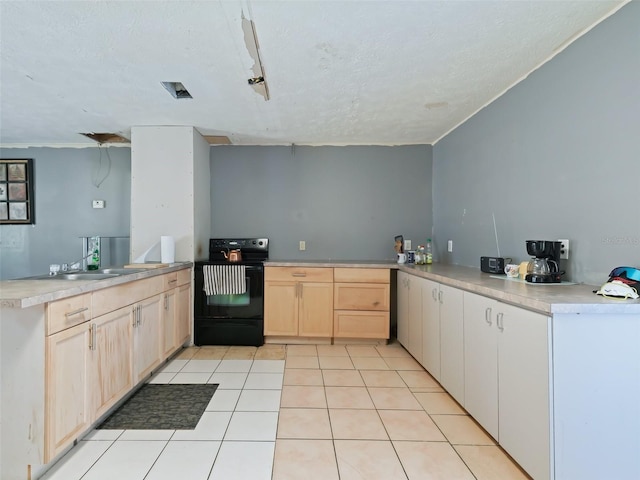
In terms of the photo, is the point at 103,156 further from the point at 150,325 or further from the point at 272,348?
the point at 272,348

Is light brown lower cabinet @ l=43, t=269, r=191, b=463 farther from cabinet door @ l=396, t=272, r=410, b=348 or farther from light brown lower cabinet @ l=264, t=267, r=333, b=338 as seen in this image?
cabinet door @ l=396, t=272, r=410, b=348

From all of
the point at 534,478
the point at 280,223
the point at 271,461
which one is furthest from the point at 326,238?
the point at 534,478

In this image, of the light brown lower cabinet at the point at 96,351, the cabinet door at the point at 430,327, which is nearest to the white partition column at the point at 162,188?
the light brown lower cabinet at the point at 96,351

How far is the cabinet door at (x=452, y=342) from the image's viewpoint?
6.82 ft

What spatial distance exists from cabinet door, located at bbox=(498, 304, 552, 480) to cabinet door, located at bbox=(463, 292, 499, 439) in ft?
0.18

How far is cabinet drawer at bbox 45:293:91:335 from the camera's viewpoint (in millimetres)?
1514

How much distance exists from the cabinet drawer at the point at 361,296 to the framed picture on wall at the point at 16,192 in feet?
12.2

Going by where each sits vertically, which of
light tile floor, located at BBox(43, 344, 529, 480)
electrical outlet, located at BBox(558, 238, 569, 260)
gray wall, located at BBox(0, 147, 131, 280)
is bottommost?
light tile floor, located at BBox(43, 344, 529, 480)

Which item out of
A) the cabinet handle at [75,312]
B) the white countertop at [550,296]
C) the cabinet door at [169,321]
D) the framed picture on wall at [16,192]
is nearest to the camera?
the white countertop at [550,296]

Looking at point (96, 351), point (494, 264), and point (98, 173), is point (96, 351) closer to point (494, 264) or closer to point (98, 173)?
point (494, 264)

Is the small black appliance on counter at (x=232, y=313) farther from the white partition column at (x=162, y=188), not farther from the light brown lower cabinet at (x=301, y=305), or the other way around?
the white partition column at (x=162, y=188)

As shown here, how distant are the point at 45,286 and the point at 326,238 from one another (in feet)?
9.10

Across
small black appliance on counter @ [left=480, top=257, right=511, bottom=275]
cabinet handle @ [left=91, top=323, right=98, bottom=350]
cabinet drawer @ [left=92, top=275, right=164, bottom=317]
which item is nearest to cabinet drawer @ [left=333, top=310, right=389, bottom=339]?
small black appliance on counter @ [left=480, top=257, right=511, bottom=275]

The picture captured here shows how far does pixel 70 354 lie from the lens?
5.36ft
